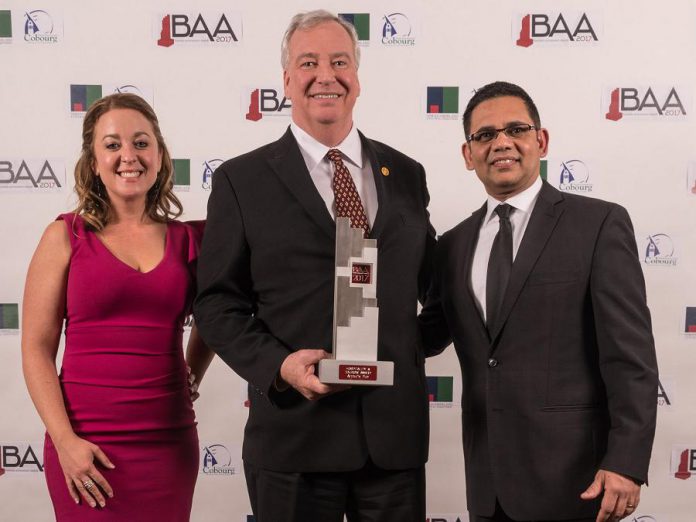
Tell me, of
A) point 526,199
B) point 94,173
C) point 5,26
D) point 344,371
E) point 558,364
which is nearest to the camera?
point 344,371

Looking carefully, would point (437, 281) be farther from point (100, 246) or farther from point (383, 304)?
point (100, 246)

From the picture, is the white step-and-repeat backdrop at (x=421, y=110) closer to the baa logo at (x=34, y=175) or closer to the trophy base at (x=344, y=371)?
the baa logo at (x=34, y=175)

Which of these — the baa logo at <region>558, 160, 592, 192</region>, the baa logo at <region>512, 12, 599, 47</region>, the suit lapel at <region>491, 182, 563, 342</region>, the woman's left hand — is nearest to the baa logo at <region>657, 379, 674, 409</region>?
the baa logo at <region>558, 160, 592, 192</region>

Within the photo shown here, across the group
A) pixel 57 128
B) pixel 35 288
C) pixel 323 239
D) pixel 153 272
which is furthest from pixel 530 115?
pixel 57 128

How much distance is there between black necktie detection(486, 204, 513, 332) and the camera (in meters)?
1.66

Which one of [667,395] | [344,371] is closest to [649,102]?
[667,395]

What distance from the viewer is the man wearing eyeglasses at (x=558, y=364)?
1555mm

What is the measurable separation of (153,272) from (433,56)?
1649mm

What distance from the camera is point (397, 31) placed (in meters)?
3.00

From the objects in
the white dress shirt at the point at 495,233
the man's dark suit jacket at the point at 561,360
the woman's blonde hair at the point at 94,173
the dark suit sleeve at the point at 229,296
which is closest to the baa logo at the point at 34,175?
the woman's blonde hair at the point at 94,173

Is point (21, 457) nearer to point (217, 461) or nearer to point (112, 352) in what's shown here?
Answer: point (217, 461)

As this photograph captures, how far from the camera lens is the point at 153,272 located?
1.80 metres

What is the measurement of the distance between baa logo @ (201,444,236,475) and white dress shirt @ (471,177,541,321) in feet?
5.68

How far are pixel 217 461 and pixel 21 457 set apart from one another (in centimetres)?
79
